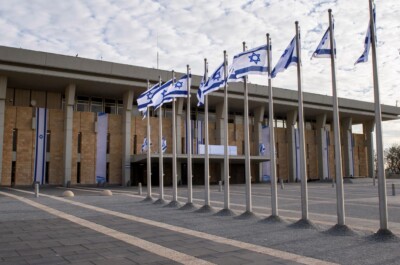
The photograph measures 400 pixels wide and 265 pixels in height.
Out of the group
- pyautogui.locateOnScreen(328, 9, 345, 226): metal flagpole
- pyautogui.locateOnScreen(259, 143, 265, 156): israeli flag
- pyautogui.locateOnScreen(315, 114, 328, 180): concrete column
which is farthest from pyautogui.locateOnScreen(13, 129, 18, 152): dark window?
pyautogui.locateOnScreen(315, 114, 328, 180): concrete column

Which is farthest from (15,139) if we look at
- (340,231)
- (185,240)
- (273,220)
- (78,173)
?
(340,231)

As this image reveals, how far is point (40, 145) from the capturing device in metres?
44.7

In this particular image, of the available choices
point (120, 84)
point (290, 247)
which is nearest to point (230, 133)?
point (120, 84)

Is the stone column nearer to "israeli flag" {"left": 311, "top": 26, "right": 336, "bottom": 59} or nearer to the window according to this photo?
the window

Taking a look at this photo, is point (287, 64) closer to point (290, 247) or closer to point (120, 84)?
point (290, 247)

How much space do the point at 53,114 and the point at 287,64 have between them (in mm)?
37622

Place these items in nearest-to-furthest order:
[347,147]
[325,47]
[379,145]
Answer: [379,145] → [325,47] → [347,147]

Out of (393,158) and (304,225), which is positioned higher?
(393,158)

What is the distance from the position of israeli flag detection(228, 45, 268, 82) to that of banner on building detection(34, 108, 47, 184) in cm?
3476

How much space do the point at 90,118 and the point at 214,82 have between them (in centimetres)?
3304

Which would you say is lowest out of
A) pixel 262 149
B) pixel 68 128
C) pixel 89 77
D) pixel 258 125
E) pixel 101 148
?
pixel 101 148

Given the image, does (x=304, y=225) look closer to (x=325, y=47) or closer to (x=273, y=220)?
(x=273, y=220)

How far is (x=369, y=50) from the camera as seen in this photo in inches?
452

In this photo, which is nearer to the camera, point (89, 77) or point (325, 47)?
point (325, 47)
